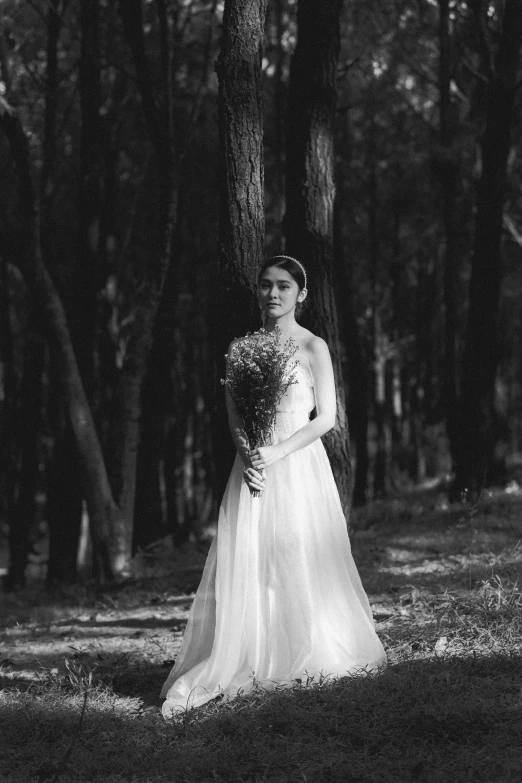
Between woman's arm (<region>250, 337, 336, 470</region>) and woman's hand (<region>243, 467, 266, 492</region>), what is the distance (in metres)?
0.04

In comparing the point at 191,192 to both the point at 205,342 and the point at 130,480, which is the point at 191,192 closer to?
the point at 205,342

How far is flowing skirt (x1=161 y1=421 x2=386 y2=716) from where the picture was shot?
5.67m

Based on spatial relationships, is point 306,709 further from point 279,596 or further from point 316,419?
point 316,419

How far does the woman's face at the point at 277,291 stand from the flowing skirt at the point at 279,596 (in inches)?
29.9

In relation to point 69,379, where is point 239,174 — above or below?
above

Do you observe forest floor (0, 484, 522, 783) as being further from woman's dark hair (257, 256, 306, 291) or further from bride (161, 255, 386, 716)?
woman's dark hair (257, 256, 306, 291)

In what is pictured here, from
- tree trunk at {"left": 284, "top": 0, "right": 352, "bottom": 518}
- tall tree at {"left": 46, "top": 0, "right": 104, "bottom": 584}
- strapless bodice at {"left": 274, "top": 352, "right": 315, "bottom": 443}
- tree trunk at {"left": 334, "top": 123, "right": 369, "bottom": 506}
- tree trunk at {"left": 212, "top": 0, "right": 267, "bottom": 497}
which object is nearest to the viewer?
strapless bodice at {"left": 274, "top": 352, "right": 315, "bottom": 443}

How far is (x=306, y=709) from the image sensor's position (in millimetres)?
5227

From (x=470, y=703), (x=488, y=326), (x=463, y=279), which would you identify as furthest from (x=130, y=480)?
(x=463, y=279)

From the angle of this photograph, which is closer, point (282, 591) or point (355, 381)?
point (282, 591)

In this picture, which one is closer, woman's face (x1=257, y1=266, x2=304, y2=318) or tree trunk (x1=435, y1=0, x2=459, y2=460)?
woman's face (x1=257, y1=266, x2=304, y2=318)

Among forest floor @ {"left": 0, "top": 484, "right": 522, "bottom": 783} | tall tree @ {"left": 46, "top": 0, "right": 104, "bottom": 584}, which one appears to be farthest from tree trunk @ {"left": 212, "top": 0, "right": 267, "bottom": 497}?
tall tree @ {"left": 46, "top": 0, "right": 104, "bottom": 584}

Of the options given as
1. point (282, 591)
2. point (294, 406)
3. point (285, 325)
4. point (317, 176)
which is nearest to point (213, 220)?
point (317, 176)

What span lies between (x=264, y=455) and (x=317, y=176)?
337cm
